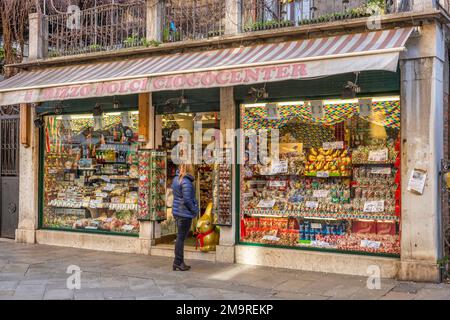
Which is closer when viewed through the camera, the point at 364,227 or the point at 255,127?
the point at 364,227

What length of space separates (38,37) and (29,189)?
345 cm

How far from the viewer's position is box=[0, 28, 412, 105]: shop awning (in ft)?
25.0

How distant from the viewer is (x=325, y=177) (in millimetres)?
9383

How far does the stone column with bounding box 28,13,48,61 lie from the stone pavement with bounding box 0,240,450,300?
4.81 metres

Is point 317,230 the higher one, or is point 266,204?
point 266,204

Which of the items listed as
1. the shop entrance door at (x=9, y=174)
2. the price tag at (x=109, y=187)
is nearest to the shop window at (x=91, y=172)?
the price tag at (x=109, y=187)

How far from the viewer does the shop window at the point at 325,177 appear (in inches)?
343

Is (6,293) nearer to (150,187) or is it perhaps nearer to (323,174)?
(150,187)

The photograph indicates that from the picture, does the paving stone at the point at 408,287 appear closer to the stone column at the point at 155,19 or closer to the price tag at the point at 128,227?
the price tag at the point at 128,227

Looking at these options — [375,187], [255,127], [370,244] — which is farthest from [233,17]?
[370,244]

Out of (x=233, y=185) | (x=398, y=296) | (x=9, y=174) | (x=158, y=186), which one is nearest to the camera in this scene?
(x=398, y=296)

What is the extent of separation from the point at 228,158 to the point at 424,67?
3603 mm

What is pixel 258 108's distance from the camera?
9.77m
